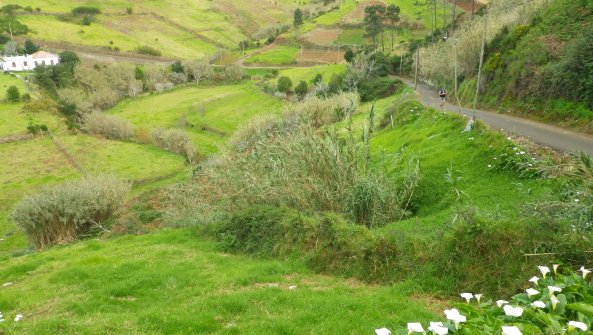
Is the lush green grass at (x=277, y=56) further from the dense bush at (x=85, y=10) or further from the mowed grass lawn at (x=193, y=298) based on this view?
the mowed grass lawn at (x=193, y=298)

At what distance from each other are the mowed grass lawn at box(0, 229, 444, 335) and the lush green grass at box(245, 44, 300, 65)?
81.6 metres

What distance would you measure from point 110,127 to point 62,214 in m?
39.5

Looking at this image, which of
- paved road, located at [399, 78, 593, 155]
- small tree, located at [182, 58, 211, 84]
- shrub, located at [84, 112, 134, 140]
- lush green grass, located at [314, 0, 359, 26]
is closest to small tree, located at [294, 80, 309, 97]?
shrub, located at [84, 112, 134, 140]

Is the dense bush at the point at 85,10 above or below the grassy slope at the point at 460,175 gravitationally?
above

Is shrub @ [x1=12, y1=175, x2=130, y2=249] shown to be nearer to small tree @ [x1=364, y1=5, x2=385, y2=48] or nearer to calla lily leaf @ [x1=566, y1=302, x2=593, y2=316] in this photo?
calla lily leaf @ [x1=566, y1=302, x2=593, y2=316]

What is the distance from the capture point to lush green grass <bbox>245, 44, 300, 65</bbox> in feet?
309

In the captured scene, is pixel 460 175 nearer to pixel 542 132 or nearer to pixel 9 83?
pixel 542 132

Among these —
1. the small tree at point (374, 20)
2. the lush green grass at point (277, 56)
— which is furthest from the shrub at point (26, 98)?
the small tree at point (374, 20)

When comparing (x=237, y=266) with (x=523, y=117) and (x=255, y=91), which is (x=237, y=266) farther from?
(x=255, y=91)

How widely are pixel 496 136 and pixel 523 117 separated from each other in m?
12.0

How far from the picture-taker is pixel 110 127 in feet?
206

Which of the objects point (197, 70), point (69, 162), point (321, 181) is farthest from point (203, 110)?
point (321, 181)

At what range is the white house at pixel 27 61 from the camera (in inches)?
3282

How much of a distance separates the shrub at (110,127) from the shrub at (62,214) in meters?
35.6
